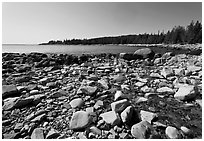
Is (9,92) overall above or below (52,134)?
above

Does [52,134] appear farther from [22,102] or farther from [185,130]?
[185,130]

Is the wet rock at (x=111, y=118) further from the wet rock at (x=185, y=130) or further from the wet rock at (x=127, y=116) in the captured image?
the wet rock at (x=185, y=130)

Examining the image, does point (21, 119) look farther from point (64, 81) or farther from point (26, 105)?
point (64, 81)

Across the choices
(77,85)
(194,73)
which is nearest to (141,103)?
(77,85)

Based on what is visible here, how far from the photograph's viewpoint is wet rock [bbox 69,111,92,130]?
5.69 ft

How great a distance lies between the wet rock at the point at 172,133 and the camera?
1597mm

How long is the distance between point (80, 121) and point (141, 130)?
85cm

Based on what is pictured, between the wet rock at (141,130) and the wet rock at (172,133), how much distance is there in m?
0.21

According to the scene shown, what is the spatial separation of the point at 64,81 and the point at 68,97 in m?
1.12

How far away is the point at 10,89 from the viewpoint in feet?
9.12

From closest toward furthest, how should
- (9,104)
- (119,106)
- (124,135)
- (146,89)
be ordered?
(124,135) < (119,106) < (9,104) < (146,89)

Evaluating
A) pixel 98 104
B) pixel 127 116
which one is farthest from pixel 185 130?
pixel 98 104

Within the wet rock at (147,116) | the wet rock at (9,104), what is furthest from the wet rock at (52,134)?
the wet rock at (147,116)

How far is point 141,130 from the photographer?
1624 mm
